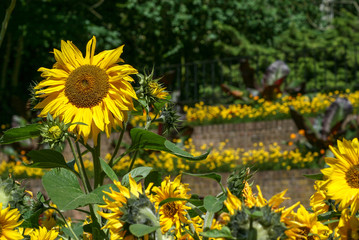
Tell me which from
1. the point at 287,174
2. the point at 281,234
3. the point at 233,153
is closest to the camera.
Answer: the point at 281,234

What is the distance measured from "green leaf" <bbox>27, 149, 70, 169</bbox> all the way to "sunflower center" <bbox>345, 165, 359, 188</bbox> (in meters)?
0.70

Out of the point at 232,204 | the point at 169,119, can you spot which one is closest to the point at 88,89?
the point at 169,119

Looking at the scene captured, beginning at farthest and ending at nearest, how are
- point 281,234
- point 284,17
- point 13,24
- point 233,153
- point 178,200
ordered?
point 284,17 < point 13,24 < point 233,153 < point 178,200 < point 281,234

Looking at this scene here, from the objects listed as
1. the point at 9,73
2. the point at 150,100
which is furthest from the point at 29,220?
the point at 9,73

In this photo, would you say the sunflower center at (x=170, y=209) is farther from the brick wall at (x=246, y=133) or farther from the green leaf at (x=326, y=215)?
the brick wall at (x=246, y=133)

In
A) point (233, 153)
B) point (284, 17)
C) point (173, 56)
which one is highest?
point (284, 17)

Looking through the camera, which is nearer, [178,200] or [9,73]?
[178,200]

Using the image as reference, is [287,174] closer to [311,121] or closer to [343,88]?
[311,121]

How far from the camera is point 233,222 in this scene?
93 cm

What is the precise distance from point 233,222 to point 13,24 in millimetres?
11116

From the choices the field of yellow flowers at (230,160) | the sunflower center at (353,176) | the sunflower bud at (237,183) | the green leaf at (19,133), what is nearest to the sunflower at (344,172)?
the sunflower center at (353,176)

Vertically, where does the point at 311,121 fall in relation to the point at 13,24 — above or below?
below

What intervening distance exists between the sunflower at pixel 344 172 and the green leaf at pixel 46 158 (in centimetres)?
66

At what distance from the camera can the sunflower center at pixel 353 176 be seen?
126 cm
